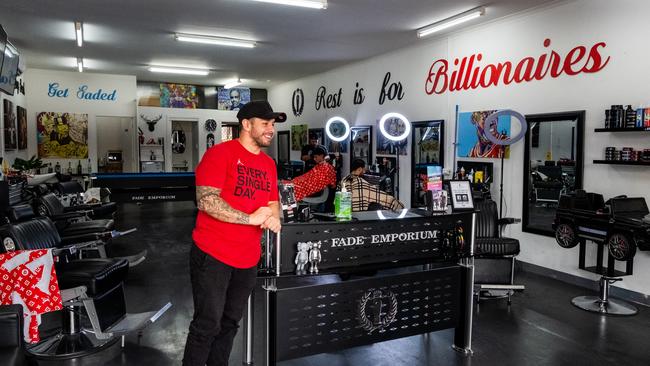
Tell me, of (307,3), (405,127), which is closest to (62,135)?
(405,127)

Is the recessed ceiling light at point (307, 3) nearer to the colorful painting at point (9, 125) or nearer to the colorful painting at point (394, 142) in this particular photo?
the colorful painting at point (394, 142)

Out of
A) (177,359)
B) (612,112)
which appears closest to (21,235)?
(177,359)

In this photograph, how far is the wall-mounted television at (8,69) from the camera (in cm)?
530

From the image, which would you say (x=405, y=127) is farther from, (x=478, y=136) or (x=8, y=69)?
(x=8, y=69)

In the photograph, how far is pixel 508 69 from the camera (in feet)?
19.3

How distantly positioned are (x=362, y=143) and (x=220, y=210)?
678cm

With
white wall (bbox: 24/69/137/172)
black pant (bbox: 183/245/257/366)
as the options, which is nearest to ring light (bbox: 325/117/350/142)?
white wall (bbox: 24/69/137/172)

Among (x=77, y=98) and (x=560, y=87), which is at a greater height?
(x=77, y=98)

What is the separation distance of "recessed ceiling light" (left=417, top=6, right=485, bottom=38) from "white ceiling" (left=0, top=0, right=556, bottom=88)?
0.07 meters

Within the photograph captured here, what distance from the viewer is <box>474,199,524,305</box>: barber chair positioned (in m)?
4.54

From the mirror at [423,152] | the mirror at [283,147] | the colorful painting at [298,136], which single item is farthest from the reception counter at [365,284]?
the mirror at [283,147]

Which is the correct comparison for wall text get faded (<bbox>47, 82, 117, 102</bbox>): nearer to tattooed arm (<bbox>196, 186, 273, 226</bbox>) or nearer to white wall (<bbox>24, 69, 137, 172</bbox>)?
white wall (<bbox>24, 69, 137, 172</bbox>)

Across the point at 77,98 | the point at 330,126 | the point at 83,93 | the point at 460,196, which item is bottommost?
the point at 460,196

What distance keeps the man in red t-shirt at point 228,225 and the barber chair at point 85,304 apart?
114 centimetres
